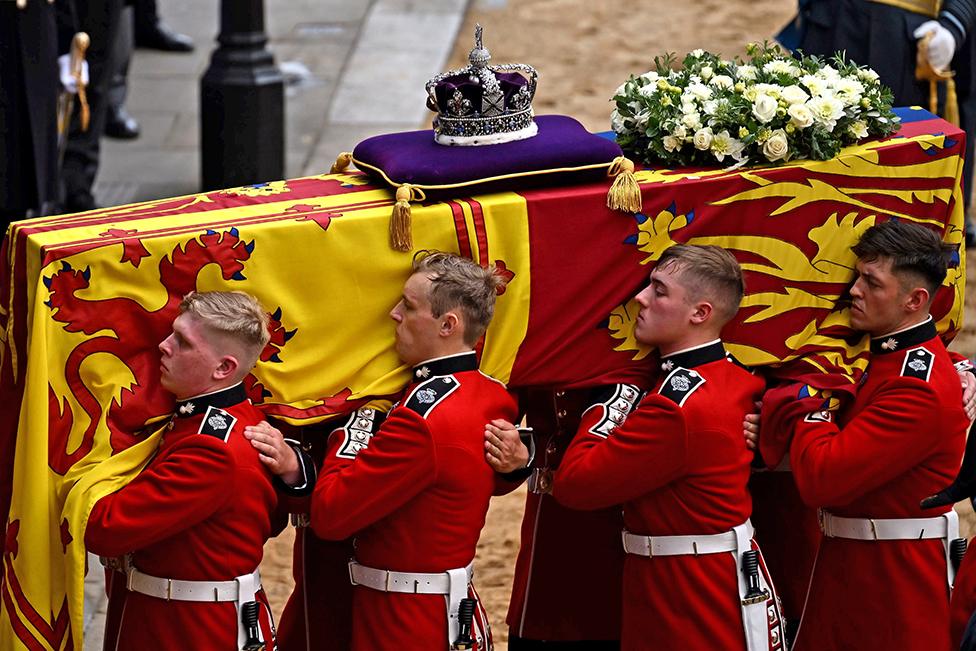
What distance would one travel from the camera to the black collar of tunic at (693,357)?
14.6 feet

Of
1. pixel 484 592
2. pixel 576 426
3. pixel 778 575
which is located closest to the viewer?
pixel 576 426

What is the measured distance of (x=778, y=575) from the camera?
5.18 m

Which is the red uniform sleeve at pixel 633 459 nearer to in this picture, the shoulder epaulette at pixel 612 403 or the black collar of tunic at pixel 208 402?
the shoulder epaulette at pixel 612 403

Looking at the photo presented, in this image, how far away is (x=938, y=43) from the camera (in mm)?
7652

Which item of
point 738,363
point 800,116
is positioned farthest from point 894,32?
point 738,363

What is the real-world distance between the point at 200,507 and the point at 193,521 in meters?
0.05

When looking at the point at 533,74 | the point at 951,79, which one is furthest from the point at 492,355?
the point at 951,79

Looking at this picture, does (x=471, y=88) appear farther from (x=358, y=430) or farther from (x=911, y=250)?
(x=911, y=250)

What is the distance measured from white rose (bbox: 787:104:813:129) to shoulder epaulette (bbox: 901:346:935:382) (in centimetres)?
71

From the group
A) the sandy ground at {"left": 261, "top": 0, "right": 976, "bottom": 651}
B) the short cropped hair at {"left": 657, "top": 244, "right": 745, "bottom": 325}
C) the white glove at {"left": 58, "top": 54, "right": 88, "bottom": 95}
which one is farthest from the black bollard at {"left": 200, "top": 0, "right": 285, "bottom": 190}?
the short cropped hair at {"left": 657, "top": 244, "right": 745, "bottom": 325}

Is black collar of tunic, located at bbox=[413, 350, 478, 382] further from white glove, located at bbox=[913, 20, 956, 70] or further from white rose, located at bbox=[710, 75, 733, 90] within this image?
white glove, located at bbox=[913, 20, 956, 70]

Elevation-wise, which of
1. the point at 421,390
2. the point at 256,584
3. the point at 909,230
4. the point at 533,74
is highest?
the point at 533,74

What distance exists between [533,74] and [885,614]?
183 cm

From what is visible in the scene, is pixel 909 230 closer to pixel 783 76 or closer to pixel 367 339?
pixel 783 76
